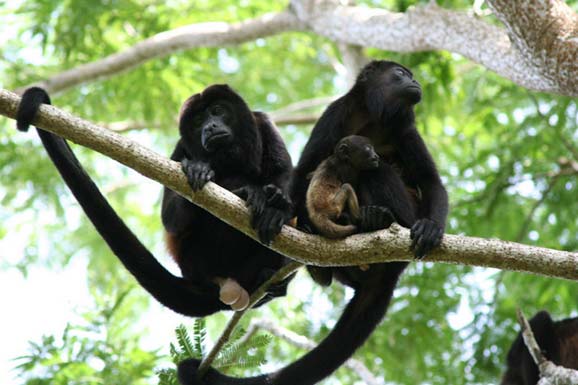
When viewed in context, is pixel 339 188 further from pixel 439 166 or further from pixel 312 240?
pixel 439 166

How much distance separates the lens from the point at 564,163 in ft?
24.8

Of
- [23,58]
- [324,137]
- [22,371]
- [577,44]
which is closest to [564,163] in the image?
[577,44]

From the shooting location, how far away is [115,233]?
14.6ft

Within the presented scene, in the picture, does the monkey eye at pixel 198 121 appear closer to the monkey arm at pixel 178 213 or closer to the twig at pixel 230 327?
the monkey arm at pixel 178 213

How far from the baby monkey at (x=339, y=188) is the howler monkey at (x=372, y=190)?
0.09 m

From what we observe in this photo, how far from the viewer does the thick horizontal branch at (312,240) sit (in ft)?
11.8

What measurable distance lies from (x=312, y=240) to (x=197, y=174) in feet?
2.09

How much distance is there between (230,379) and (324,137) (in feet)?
4.86

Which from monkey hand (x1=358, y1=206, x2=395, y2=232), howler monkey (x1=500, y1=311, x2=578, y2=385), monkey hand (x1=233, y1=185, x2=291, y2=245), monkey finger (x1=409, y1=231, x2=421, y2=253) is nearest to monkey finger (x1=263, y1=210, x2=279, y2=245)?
monkey hand (x1=233, y1=185, x2=291, y2=245)

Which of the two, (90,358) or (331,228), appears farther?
(90,358)

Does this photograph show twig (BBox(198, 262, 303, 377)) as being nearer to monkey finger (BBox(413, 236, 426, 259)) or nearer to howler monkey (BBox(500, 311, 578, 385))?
monkey finger (BBox(413, 236, 426, 259))

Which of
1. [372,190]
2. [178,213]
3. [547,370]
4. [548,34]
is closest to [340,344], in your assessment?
[372,190]

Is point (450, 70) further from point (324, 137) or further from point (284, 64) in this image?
point (284, 64)

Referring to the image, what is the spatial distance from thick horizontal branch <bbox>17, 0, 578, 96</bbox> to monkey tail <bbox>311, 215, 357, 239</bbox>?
5.51ft
